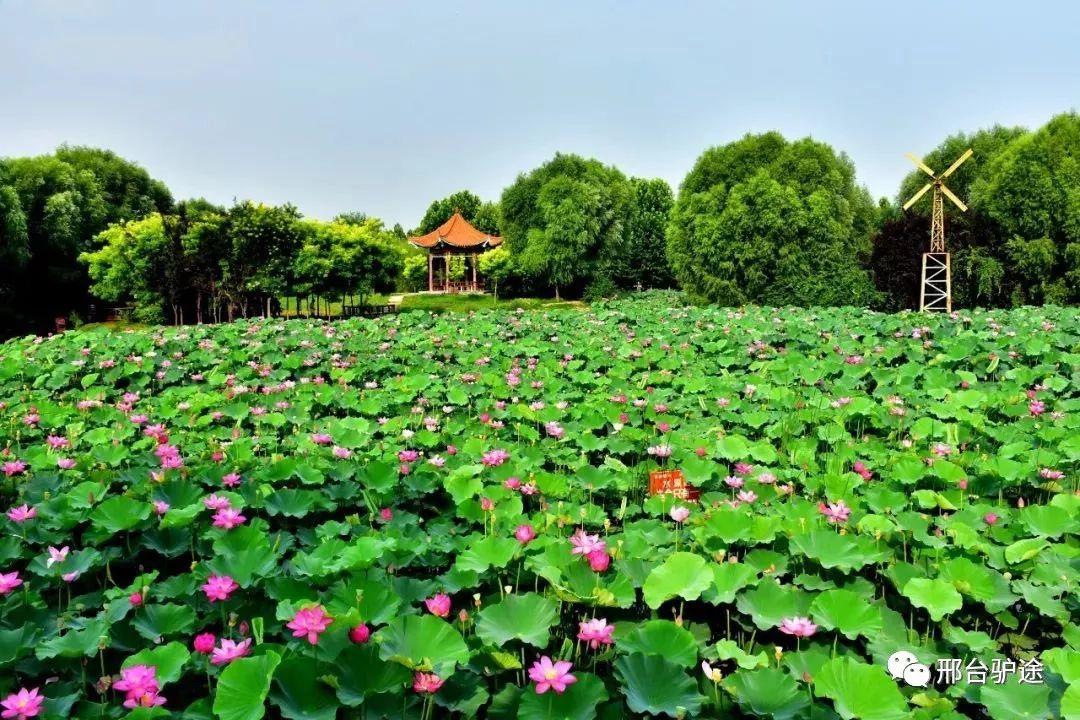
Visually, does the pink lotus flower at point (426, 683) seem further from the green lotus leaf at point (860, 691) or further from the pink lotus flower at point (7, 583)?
the pink lotus flower at point (7, 583)

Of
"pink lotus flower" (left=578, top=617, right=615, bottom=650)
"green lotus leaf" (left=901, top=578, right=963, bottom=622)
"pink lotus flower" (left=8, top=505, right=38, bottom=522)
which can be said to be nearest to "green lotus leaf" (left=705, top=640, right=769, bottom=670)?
"pink lotus flower" (left=578, top=617, right=615, bottom=650)

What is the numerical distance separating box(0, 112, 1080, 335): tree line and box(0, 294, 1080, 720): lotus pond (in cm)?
1415

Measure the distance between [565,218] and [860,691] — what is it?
29.6 meters

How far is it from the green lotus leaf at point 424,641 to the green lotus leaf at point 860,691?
747 mm

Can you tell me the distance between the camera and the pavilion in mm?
37156

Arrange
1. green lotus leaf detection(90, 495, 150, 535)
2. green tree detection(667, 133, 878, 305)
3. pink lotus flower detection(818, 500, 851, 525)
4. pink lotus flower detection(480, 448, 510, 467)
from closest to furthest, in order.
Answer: green lotus leaf detection(90, 495, 150, 535), pink lotus flower detection(818, 500, 851, 525), pink lotus flower detection(480, 448, 510, 467), green tree detection(667, 133, 878, 305)

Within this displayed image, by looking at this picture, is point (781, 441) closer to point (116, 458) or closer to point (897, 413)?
point (897, 413)

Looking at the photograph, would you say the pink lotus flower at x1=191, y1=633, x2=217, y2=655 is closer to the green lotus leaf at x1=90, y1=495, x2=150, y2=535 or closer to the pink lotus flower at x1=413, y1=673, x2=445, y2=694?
the pink lotus flower at x1=413, y1=673, x2=445, y2=694

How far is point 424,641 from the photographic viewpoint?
149cm

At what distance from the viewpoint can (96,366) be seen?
5965mm

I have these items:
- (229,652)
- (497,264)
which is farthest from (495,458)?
(497,264)

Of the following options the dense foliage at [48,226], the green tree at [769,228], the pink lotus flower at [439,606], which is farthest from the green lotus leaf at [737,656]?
the dense foliage at [48,226]

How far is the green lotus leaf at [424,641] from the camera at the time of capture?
1.45 m

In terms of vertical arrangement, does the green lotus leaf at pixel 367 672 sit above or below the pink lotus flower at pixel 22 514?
below
